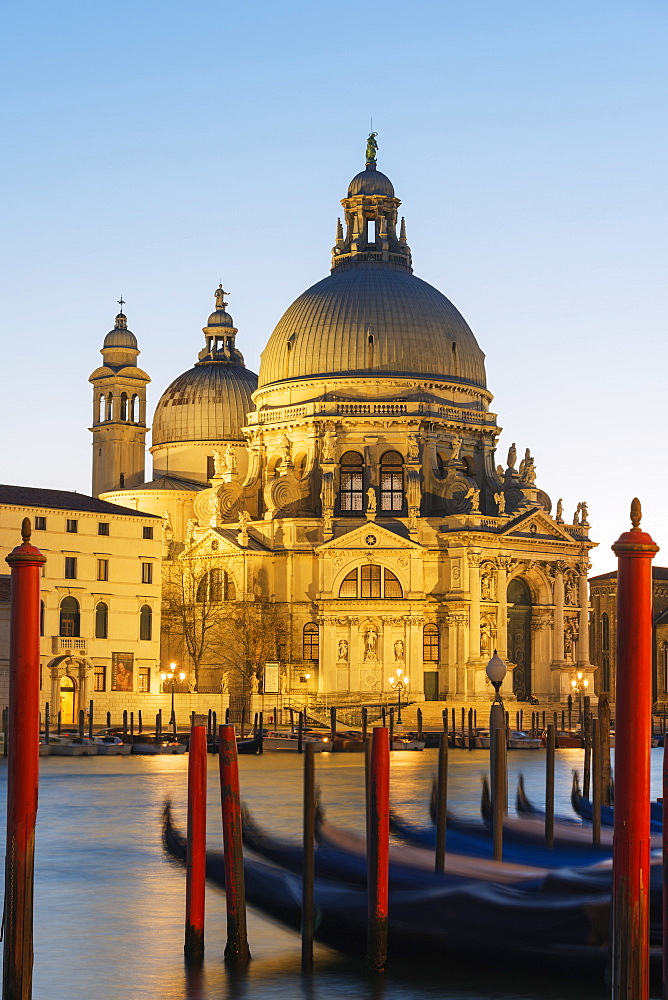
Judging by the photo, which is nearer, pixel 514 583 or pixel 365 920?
pixel 365 920

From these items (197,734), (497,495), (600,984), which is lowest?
(600,984)

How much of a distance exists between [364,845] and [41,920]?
4.25 meters

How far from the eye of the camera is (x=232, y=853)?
61.0ft

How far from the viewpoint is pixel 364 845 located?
2327 centimetres

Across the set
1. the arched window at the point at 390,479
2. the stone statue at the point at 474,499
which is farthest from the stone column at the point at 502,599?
the arched window at the point at 390,479

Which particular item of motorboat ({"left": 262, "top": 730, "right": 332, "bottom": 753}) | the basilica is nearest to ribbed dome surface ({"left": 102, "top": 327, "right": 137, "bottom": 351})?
the basilica

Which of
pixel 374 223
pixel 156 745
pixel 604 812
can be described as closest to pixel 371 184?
pixel 374 223

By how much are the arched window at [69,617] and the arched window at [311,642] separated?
13.6 meters

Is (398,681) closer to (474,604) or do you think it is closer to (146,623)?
(474,604)

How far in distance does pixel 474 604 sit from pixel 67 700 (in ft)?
62.9

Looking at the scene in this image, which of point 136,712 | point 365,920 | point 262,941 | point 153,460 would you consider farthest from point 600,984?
point 153,460

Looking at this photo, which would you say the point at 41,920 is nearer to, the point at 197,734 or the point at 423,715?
the point at 197,734

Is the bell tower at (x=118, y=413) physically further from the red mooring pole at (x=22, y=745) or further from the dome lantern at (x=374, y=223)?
the red mooring pole at (x=22, y=745)

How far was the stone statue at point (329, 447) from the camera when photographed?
80875mm
